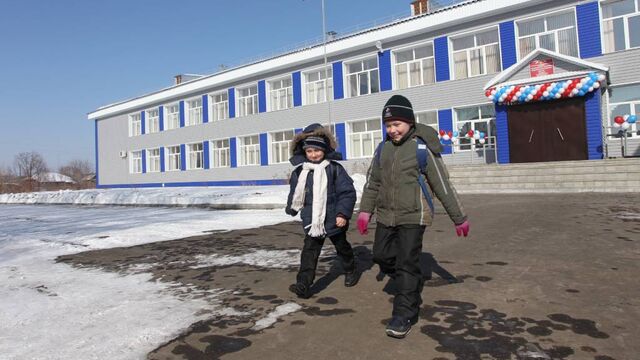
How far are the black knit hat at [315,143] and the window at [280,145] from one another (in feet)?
75.0

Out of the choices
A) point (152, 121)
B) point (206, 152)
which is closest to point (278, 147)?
point (206, 152)

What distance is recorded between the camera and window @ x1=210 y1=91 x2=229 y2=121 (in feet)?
101

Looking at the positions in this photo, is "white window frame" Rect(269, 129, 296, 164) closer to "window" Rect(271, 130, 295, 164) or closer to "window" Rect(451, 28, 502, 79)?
"window" Rect(271, 130, 295, 164)

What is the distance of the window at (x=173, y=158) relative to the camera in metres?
34.1

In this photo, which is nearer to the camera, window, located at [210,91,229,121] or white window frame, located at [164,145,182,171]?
window, located at [210,91,229,121]

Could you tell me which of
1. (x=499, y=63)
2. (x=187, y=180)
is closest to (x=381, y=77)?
(x=499, y=63)

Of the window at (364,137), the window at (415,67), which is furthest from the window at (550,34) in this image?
the window at (364,137)

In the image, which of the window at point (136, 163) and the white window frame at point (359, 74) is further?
the window at point (136, 163)

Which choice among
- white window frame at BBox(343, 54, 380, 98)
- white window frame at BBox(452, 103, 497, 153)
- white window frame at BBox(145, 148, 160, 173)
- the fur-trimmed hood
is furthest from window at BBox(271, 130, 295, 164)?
the fur-trimmed hood

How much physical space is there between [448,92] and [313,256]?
1833 centimetres

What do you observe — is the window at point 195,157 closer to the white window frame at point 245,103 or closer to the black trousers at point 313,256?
the white window frame at point 245,103

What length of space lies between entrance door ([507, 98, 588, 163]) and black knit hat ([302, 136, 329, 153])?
623 inches

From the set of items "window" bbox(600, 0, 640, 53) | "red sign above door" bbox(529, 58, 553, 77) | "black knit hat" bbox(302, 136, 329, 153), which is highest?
"window" bbox(600, 0, 640, 53)

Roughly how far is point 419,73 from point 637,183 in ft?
38.9
